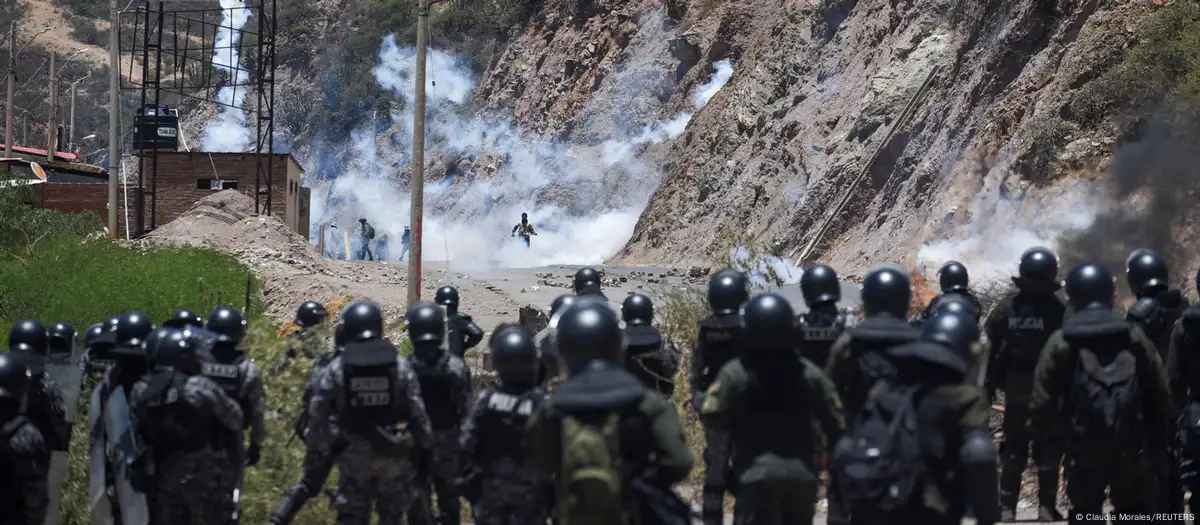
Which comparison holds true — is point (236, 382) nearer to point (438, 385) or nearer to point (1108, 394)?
point (438, 385)

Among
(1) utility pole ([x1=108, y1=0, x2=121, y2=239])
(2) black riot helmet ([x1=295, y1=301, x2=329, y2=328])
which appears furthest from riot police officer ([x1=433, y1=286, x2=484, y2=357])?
(1) utility pole ([x1=108, y1=0, x2=121, y2=239])

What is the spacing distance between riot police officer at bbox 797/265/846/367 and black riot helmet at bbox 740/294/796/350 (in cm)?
198

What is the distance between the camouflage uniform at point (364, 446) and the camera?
672cm

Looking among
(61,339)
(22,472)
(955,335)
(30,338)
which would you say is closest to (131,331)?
(30,338)

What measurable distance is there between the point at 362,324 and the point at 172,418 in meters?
1.12

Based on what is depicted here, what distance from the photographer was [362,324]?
6742 mm

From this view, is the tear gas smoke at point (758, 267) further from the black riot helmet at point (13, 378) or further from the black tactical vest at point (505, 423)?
the black riot helmet at point (13, 378)

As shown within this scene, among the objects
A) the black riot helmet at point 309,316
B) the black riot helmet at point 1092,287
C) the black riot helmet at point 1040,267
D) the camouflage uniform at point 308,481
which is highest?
the black riot helmet at point 1040,267

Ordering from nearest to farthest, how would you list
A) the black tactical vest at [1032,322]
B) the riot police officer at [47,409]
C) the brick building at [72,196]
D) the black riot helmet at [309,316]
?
the riot police officer at [47,409]
the black tactical vest at [1032,322]
the black riot helmet at [309,316]
the brick building at [72,196]

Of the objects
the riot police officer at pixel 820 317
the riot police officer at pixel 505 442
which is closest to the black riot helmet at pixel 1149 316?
the riot police officer at pixel 820 317

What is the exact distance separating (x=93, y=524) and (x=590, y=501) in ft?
15.2

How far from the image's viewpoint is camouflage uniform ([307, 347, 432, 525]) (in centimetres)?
672

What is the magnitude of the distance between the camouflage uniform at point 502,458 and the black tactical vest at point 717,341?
6.15ft

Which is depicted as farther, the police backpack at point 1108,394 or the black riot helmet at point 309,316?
the black riot helmet at point 309,316
